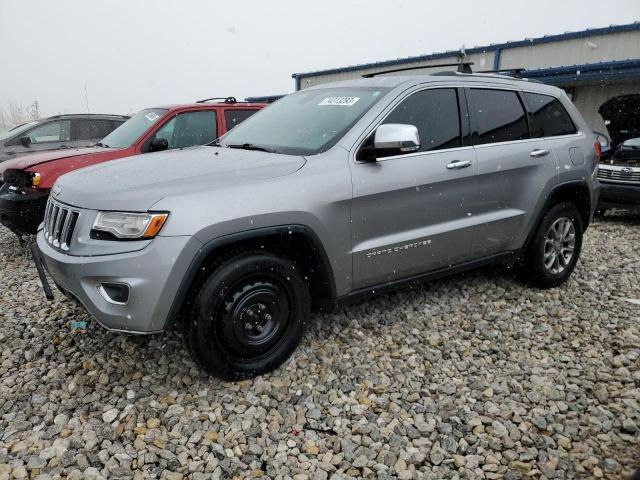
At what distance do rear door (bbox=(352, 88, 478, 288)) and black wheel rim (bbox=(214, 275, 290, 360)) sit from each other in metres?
0.54

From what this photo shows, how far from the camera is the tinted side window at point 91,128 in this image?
28.9ft

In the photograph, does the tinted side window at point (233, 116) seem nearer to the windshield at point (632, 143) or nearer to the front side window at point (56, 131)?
the front side window at point (56, 131)

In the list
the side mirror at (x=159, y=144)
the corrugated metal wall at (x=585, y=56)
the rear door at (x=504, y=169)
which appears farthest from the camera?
the corrugated metal wall at (x=585, y=56)

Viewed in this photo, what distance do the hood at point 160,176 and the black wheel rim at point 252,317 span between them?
59 centimetres

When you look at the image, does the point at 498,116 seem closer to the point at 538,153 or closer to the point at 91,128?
the point at 538,153

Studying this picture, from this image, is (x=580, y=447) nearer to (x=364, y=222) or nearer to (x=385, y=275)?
(x=385, y=275)

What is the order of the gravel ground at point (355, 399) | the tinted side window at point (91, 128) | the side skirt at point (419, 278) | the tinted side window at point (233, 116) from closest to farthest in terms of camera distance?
1. the gravel ground at point (355, 399)
2. the side skirt at point (419, 278)
3. the tinted side window at point (233, 116)
4. the tinted side window at point (91, 128)

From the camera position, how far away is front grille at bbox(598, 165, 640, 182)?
6965mm

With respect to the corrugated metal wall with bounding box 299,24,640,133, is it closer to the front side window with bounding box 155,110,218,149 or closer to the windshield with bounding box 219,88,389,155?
the front side window with bounding box 155,110,218,149

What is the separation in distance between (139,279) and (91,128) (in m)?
7.83

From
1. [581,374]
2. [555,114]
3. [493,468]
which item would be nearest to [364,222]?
[493,468]

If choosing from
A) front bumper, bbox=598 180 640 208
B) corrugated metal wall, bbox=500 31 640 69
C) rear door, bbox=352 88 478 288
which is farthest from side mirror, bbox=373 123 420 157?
corrugated metal wall, bbox=500 31 640 69

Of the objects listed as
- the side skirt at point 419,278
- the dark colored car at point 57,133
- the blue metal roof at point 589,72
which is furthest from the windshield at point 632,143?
the dark colored car at point 57,133

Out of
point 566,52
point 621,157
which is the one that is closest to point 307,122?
point 621,157
